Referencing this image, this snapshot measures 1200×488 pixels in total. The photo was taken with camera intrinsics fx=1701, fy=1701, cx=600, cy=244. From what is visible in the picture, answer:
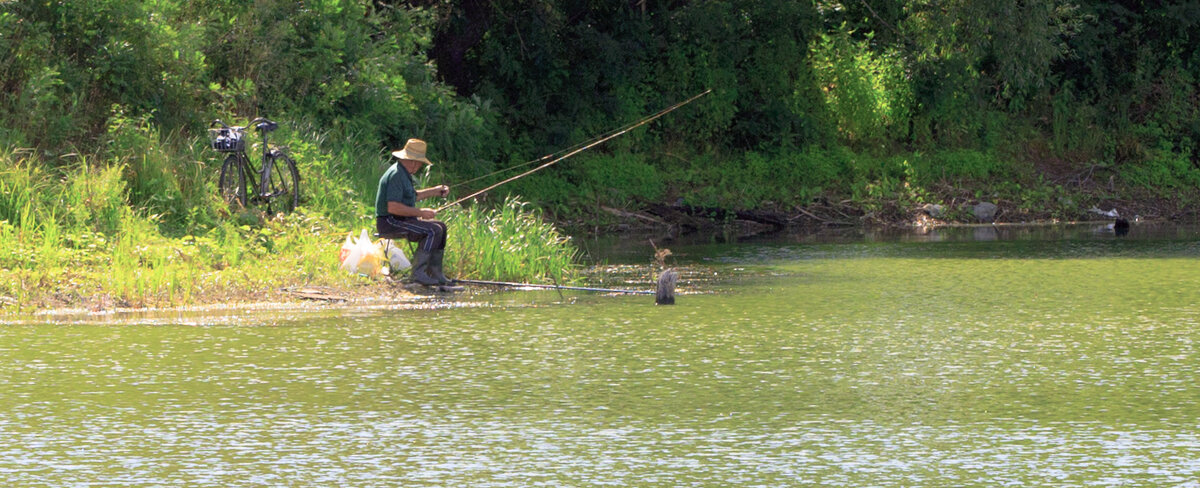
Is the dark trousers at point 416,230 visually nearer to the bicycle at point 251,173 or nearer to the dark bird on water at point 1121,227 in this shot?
the bicycle at point 251,173

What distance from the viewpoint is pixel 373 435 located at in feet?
26.5

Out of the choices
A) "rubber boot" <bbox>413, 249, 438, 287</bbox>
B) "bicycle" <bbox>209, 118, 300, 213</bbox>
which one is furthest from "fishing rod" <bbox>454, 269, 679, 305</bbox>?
"bicycle" <bbox>209, 118, 300, 213</bbox>

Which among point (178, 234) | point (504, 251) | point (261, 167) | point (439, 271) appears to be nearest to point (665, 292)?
point (439, 271)

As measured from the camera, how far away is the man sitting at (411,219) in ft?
51.9

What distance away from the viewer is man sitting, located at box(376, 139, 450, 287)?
15.8 metres

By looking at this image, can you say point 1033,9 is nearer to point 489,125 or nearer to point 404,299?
point 489,125

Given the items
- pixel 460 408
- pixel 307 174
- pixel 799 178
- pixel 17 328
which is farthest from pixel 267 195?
pixel 799 178

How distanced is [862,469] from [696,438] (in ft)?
3.25

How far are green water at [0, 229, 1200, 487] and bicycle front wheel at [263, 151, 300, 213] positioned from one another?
3.82m

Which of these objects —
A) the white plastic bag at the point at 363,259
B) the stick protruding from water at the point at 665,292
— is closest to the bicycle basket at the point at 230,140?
the white plastic bag at the point at 363,259

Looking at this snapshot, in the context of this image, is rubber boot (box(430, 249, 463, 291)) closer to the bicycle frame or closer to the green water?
the green water

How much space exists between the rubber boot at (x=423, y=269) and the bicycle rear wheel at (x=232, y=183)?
9.65 feet

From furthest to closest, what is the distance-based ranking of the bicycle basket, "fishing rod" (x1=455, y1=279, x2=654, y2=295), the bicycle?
1. the bicycle
2. the bicycle basket
3. "fishing rod" (x1=455, y1=279, x2=654, y2=295)

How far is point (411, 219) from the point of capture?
16.1 m
